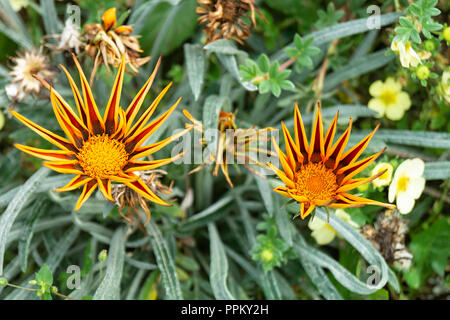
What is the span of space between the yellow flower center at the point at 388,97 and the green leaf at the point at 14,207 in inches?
49.6

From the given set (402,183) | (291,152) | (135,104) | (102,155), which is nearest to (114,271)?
(102,155)

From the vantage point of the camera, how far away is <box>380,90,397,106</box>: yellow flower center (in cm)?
190

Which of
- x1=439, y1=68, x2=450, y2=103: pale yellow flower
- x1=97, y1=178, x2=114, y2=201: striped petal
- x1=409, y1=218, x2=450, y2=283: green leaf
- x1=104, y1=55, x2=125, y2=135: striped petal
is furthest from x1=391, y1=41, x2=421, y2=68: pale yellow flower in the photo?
x1=97, y1=178, x2=114, y2=201: striped petal

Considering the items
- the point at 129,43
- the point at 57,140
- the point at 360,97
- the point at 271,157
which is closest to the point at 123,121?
the point at 57,140

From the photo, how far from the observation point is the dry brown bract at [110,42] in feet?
4.43

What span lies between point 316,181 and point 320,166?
0.15 ft

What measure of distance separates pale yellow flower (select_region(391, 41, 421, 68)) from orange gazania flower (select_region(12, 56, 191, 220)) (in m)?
0.69

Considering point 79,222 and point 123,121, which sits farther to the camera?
point 79,222

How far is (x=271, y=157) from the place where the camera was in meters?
1.55

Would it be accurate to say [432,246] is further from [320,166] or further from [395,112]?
[320,166]

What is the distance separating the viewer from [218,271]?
5.47ft

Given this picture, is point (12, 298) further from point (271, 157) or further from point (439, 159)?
point (439, 159)
